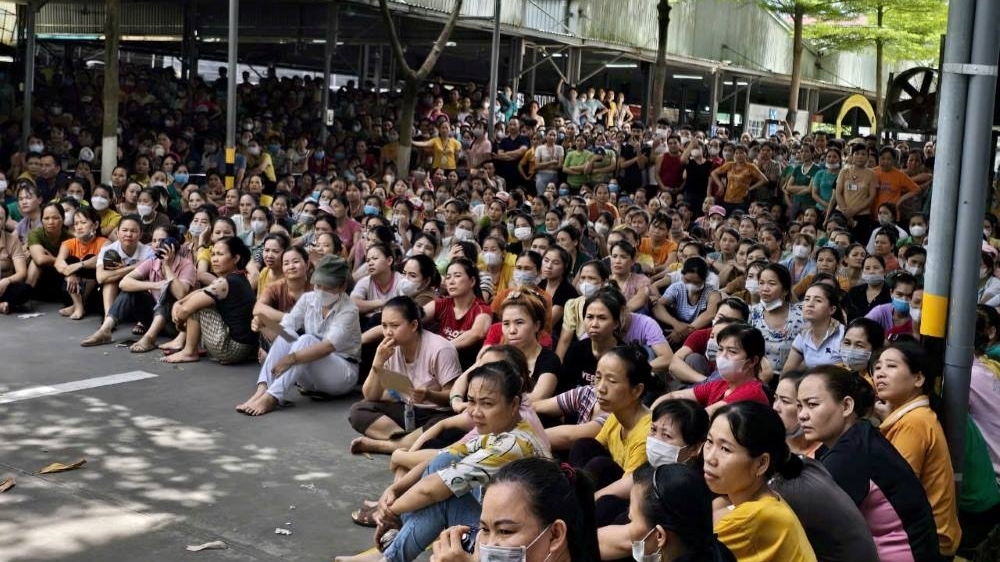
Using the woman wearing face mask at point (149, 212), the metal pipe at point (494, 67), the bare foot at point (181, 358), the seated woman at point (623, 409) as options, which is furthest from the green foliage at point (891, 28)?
the seated woman at point (623, 409)

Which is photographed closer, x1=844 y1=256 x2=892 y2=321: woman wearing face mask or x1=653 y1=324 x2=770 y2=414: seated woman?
x1=653 y1=324 x2=770 y2=414: seated woman

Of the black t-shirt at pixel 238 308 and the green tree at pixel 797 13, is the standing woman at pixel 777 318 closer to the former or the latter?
the black t-shirt at pixel 238 308

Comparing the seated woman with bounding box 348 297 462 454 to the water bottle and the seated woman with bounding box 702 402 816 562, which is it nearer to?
the water bottle

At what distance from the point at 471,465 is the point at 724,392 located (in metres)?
2.03

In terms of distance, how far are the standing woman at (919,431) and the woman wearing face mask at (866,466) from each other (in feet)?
1.14

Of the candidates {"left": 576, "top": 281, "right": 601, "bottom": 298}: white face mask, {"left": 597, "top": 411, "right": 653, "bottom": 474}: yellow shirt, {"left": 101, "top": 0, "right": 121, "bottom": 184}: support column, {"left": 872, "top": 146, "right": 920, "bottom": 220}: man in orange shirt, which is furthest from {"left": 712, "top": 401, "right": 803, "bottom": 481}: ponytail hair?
{"left": 101, "top": 0, "right": 121, "bottom": 184}: support column

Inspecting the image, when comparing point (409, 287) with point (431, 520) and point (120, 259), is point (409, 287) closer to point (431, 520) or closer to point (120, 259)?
point (120, 259)

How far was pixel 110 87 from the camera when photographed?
53.1 ft

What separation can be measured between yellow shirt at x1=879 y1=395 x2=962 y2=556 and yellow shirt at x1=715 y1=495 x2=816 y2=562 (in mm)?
1537

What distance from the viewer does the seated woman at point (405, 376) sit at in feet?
24.3

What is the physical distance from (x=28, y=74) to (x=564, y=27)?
12.1m

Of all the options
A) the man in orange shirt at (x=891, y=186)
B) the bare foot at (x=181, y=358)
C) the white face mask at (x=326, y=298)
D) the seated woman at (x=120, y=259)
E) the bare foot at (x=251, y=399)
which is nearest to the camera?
the bare foot at (x=251, y=399)

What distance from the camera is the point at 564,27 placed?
25828 millimetres

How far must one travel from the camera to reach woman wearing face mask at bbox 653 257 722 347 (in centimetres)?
974
